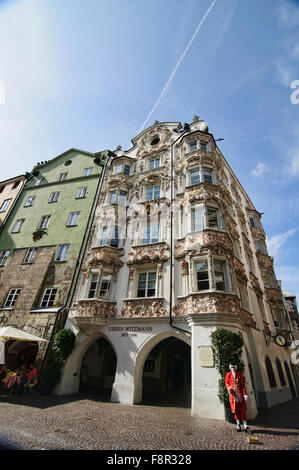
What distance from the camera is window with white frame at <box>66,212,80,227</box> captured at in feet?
66.8

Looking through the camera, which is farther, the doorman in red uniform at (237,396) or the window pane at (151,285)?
the window pane at (151,285)

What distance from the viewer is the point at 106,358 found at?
1731 cm

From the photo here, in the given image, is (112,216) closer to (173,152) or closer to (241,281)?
(173,152)

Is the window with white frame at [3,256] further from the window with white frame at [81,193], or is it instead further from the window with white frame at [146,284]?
the window with white frame at [146,284]

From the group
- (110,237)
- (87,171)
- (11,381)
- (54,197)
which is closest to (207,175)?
(110,237)

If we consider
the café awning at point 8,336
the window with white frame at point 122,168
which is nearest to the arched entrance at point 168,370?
the café awning at point 8,336

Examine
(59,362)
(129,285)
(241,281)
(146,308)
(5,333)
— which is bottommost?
(59,362)

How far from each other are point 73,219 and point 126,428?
16640 millimetres

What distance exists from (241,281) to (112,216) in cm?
1126

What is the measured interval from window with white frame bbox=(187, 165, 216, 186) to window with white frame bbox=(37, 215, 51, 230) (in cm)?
1442

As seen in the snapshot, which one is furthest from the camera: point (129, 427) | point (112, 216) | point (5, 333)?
point (112, 216)

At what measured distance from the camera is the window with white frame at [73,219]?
66.8 ft

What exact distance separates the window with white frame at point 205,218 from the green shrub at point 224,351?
633 cm

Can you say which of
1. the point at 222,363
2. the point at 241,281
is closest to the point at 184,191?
the point at 241,281
